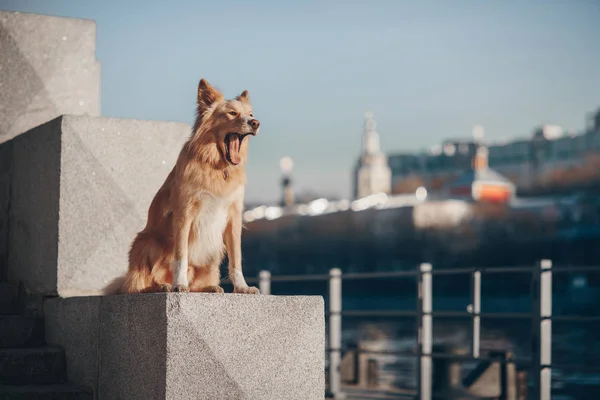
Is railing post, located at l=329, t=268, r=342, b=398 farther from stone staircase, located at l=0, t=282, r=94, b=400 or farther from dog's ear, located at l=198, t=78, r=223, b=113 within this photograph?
dog's ear, located at l=198, t=78, r=223, b=113

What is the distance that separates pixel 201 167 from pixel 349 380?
20.6 ft

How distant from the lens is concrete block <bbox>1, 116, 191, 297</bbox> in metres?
4.94

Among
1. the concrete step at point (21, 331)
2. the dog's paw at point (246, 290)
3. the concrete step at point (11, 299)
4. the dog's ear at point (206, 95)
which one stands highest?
the dog's ear at point (206, 95)

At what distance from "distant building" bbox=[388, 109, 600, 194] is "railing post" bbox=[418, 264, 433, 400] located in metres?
78.9

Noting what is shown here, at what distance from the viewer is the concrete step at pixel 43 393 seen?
429 cm

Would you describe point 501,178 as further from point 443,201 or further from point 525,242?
point 525,242

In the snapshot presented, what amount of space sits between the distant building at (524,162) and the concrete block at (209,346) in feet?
271

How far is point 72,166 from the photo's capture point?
16.3ft

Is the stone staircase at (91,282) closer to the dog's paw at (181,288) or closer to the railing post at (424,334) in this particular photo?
the dog's paw at (181,288)

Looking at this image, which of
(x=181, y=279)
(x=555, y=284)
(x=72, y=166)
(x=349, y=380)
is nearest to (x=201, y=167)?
(x=181, y=279)

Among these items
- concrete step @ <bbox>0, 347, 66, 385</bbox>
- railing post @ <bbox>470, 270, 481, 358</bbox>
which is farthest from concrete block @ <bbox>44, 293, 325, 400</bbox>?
railing post @ <bbox>470, 270, 481, 358</bbox>

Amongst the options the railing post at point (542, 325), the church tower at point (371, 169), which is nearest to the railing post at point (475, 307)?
the railing post at point (542, 325)

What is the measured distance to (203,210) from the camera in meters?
3.97

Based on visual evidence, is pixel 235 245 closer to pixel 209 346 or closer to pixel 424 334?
pixel 209 346
